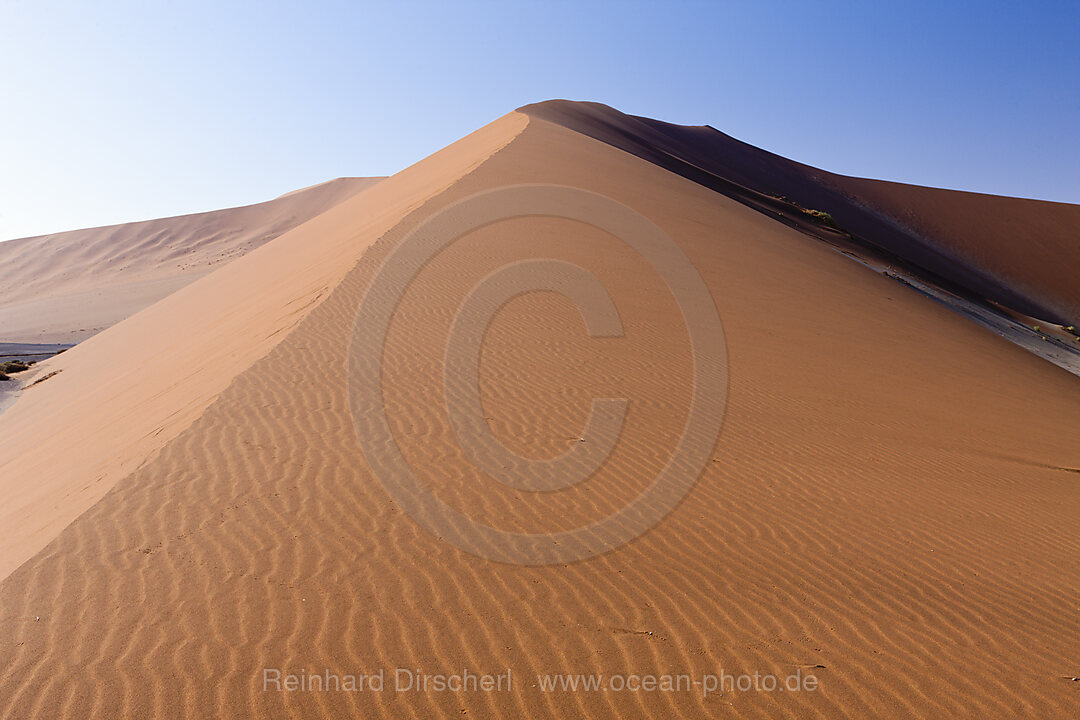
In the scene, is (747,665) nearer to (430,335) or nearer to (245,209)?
(430,335)

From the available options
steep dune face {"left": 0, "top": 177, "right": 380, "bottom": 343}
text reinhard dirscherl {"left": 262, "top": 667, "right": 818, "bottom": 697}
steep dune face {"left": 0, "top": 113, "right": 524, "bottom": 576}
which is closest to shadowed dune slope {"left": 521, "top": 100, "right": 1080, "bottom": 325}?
steep dune face {"left": 0, "top": 113, "right": 524, "bottom": 576}

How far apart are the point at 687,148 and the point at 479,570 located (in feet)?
133

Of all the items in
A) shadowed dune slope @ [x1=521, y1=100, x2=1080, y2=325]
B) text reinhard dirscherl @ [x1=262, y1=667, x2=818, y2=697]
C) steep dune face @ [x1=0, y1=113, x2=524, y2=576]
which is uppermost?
shadowed dune slope @ [x1=521, y1=100, x2=1080, y2=325]

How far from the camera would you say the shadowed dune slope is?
35062 millimetres

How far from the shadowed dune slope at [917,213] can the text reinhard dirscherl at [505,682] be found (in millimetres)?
27600

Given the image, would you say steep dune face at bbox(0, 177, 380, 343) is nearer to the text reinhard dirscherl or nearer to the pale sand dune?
the pale sand dune

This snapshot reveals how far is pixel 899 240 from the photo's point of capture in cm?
4175

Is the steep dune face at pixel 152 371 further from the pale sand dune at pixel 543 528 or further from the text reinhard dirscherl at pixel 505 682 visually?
the text reinhard dirscherl at pixel 505 682

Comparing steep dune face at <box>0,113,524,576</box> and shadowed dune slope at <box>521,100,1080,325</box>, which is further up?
shadowed dune slope at <box>521,100,1080,325</box>

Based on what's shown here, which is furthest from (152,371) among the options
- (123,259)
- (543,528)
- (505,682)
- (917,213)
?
(123,259)

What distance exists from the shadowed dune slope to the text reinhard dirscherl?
90.6 feet

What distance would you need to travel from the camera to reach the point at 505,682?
3502 millimetres

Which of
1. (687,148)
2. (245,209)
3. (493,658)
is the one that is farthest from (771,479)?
(245,209)

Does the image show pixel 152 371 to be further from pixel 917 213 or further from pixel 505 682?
pixel 917 213
